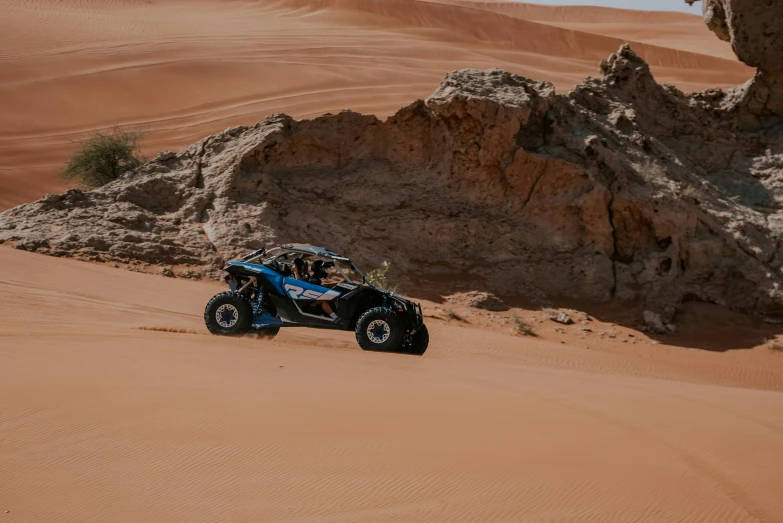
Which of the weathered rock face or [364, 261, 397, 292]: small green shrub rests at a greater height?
the weathered rock face

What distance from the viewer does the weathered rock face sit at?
53.7 feet

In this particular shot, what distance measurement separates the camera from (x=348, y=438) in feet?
20.1

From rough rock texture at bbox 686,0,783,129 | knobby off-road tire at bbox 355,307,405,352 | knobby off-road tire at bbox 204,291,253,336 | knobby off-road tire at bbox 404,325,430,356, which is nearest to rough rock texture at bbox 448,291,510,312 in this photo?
knobby off-road tire at bbox 404,325,430,356

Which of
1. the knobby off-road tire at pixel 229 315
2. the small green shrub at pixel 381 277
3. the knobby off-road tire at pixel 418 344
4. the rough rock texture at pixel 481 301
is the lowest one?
the rough rock texture at pixel 481 301

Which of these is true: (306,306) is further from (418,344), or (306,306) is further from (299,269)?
(418,344)

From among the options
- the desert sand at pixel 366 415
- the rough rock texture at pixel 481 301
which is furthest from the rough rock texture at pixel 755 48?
the rough rock texture at pixel 481 301

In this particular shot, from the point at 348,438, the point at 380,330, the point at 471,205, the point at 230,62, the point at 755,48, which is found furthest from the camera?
the point at 230,62

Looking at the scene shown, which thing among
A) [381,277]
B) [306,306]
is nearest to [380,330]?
[306,306]

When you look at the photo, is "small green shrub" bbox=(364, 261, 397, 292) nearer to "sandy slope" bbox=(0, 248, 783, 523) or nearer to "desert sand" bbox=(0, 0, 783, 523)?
"desert sand" bbox=(0, 0, 783, 523)

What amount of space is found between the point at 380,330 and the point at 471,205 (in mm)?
7337

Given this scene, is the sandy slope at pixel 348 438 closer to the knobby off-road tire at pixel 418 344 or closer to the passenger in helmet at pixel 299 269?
the knobby off-road tire at pixel 418 344

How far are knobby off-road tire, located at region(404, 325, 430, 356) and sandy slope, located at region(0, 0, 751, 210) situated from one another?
851 inches

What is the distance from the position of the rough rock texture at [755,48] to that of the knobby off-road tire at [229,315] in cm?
1306

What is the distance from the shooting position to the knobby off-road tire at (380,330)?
10586mm
